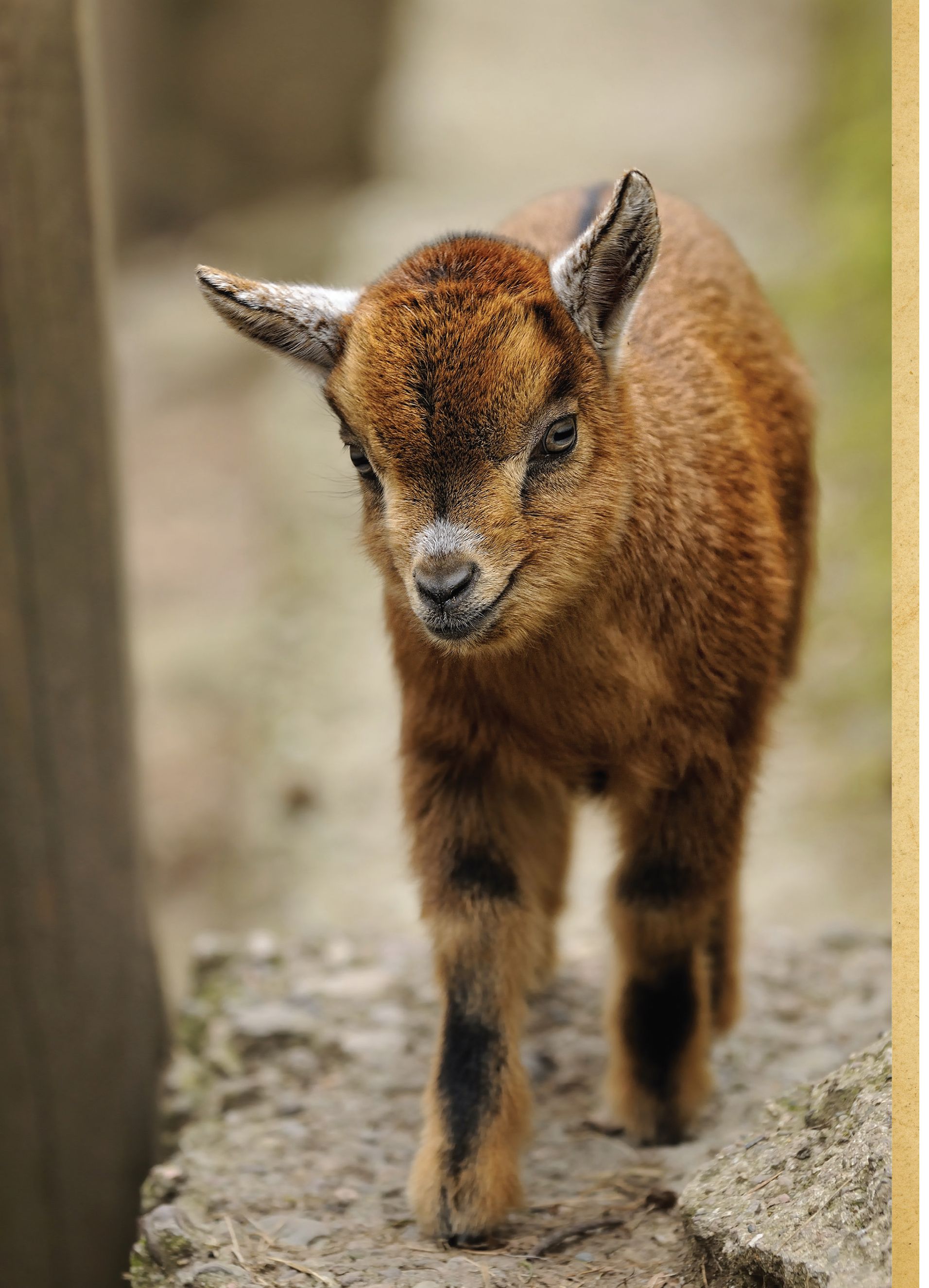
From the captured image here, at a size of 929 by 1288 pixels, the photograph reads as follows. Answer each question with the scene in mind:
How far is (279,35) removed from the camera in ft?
56.9

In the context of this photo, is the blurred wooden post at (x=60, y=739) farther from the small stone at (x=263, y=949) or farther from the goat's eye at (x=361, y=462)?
the goat's eye at (x=361, y=462)

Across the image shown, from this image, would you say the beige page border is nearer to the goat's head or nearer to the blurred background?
the goat's head

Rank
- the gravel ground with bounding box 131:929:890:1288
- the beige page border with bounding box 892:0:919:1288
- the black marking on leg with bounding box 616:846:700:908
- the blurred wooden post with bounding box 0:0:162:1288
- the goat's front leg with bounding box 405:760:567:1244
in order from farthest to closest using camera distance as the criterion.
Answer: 1. the blurred wooden post with bounding box 0:0:162:1288
2. the black marking on leg with bounding box 616:846:700:908
3. the goat's front leg with bounding box 405:760:567:1244
4. the gravel ground with bounding box 131:929:890:1288
5. the beige page border with bounding box 892:0:919:1288

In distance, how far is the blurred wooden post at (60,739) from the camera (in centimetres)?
502

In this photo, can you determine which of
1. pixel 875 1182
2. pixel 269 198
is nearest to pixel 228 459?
pixel 269 198

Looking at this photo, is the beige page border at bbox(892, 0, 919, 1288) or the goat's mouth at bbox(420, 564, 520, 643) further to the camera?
the goat's mouth at bbox(420, 564, 520, 643)

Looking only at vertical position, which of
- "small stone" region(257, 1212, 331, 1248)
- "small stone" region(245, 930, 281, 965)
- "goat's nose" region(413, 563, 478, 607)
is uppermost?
"goat's nose" region(413, 563, 478, 607)

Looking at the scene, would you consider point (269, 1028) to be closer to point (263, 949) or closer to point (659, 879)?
point (263, 949)

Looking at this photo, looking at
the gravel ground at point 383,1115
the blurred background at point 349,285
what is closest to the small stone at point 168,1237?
the gravel ground at point 383,1115

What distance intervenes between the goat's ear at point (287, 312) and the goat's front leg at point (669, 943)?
65.9 inches

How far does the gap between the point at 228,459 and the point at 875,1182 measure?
11493 mm

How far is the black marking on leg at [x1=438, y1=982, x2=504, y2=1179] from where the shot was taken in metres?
4.50

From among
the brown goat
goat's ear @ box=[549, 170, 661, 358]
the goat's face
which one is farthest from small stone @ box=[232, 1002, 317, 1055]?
goat's ear @ box=[549, 170, 661, 358]

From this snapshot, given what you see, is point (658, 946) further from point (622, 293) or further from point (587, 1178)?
point (622, 293)
